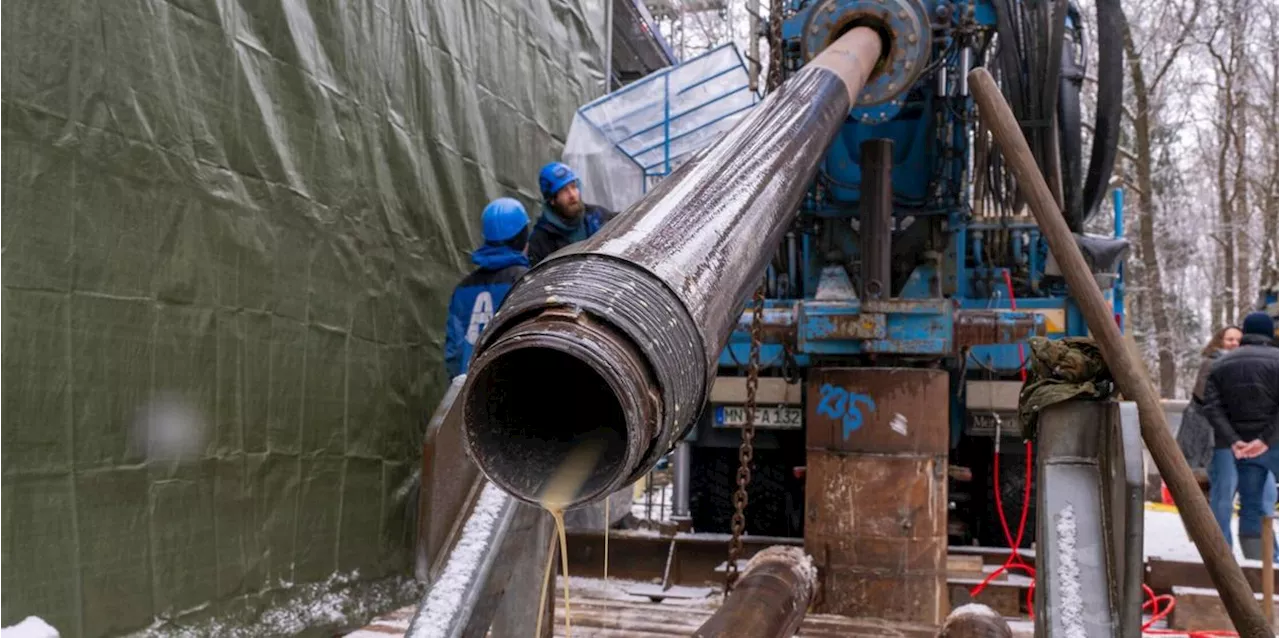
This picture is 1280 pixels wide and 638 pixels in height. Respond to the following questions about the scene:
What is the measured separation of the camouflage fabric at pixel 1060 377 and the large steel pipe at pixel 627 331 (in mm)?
1268

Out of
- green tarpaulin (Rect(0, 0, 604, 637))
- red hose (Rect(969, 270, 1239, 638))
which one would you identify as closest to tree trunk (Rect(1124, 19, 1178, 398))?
red hose (Rect(969, 270, 1239, 638))

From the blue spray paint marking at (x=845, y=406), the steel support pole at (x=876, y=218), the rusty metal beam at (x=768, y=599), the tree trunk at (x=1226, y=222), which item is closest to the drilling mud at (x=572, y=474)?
the rusty metal beam at (x=768, y=599)

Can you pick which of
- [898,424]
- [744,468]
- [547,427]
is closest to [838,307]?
[898,424]

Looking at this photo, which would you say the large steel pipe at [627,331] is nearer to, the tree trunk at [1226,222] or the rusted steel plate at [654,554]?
the rusted steel plate at [654,554]

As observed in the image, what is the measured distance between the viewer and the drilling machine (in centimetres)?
159

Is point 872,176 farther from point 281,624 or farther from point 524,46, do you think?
point 524,46

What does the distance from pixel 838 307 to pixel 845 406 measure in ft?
1.34

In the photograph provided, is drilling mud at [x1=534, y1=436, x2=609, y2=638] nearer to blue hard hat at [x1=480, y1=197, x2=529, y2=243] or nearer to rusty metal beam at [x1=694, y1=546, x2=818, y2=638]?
rusty metal beam at [x1=694, y1=546, x2=818, y2=638]

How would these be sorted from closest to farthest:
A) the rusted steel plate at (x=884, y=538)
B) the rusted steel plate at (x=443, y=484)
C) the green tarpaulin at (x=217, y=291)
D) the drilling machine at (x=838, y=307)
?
1. the drilling machine at (x=838, y=307)
2. the rusted steel plate at (x=443, y=484)
3. the green tarpaulin at (x=217, y=291)
4. the rusted steel plate at (x=884, y=538)

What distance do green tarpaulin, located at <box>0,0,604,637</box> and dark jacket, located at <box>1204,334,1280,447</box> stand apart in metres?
4.75

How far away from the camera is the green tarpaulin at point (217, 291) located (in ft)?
12.8

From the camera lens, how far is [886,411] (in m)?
4.30

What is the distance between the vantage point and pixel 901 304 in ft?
14.4

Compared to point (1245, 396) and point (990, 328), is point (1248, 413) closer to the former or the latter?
point (1245, 396)
